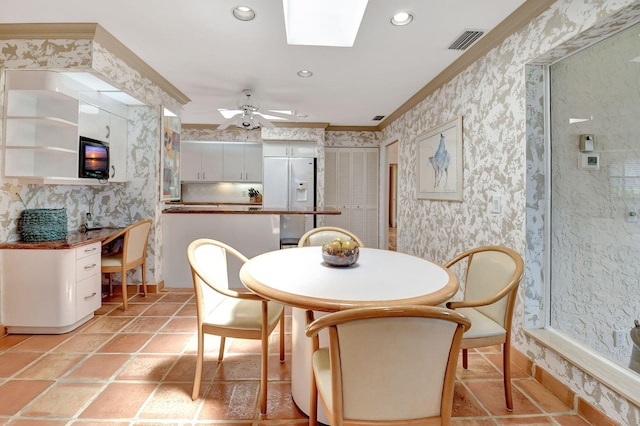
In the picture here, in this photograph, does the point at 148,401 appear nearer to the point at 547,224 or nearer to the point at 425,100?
the point at 547,224

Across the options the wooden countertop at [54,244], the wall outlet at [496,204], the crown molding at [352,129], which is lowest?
the wooden countertop at [54,244]

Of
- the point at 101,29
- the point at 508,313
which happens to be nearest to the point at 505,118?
the point at 508,313

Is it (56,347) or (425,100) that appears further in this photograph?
(425,100)

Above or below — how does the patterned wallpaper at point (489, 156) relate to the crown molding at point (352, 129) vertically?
below

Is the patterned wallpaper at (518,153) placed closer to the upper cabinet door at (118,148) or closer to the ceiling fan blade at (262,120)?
the ceiling fan blade at (262,120)

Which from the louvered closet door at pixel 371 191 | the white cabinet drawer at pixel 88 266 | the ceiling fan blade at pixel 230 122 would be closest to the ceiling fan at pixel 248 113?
the ceiling fan blade at pixel 230 122

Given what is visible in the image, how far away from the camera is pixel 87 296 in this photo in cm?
282

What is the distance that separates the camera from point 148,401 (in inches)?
68.8

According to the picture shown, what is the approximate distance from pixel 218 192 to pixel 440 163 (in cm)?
480

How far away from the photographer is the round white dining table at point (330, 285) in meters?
1.26

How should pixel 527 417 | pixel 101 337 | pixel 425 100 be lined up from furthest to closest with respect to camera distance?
1. pixel 425 100
2. pixel 101 337
3. pixel 527 417

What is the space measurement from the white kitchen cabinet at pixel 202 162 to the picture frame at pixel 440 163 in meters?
4.04

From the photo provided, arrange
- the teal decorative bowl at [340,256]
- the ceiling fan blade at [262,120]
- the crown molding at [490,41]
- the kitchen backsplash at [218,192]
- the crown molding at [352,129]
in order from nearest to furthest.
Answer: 1. the teal decorative bowl at [340,256]
2. the crown molding at [490,41]
3. the ceiling fan blade at [262,120]
4. the crown molding at [352,129]
5. the kitchen backsplash at [218,192]

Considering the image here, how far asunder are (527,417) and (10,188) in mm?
4007
